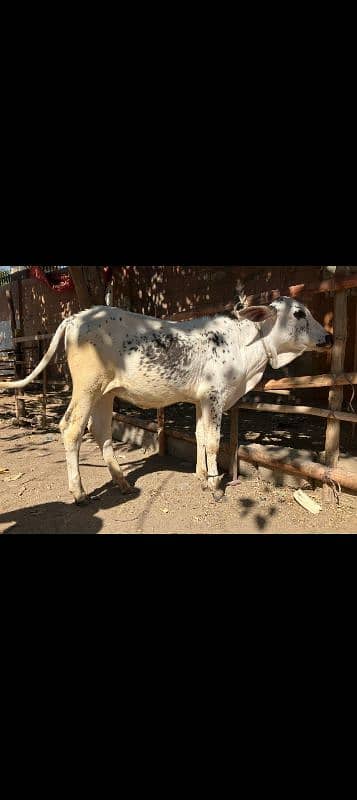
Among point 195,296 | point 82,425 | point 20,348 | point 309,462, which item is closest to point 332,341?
point 309,462

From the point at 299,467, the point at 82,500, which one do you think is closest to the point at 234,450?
the point at 299,467

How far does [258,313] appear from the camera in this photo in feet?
13.9

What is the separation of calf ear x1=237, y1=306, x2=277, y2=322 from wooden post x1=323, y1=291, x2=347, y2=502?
0.64m

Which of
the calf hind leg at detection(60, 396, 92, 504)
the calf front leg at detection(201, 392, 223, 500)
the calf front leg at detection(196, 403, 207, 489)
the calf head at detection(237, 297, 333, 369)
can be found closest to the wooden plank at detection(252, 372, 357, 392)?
the calf head at detection(237, 297, 333, 369)

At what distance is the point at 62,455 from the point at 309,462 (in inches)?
141

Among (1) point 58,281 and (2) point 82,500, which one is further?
(1) point 58,281

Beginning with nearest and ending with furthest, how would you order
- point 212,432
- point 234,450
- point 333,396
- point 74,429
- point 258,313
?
point 333,396 → point 74,429 → point 258,313 → point 212,432 → point 234,450

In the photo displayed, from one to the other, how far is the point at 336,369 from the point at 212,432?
4.63 feet

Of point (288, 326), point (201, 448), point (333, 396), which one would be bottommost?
→ point (201, 448)

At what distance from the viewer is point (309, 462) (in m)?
4.18

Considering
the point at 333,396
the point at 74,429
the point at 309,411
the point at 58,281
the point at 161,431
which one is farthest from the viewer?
the point at 58,281

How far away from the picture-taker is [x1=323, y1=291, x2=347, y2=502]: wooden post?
380 cm

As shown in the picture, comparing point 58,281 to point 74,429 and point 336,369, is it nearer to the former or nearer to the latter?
point 74,429

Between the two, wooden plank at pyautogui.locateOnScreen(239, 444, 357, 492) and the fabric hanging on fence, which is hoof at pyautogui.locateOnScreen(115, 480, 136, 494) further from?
the fabric hanging on fence
